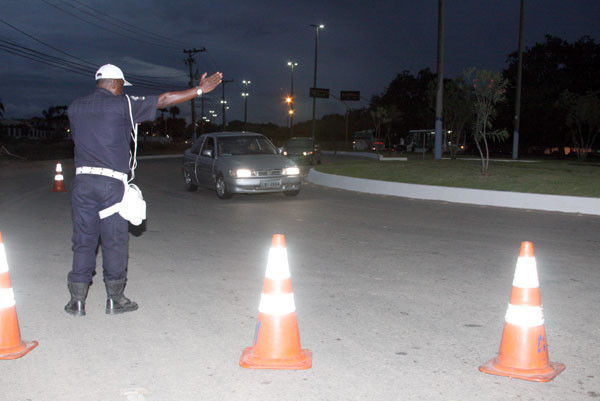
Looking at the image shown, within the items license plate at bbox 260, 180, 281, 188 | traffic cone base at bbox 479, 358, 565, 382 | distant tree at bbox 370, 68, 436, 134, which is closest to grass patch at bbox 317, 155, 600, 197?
license plate at bbox 260, 180, 281, 188

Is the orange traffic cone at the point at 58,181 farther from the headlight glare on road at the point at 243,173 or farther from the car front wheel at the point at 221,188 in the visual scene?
the headlight glare on road at the point at 243,173

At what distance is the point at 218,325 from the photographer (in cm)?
501

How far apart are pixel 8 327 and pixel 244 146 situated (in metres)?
12.0

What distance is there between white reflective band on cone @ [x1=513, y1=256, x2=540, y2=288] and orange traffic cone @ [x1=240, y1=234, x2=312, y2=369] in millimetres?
1461

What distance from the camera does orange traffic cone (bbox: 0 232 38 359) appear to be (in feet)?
13.9

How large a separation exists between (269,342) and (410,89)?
272 ft

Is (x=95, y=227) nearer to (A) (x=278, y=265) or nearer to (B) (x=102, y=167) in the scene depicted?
(B) (x=102, y=167)

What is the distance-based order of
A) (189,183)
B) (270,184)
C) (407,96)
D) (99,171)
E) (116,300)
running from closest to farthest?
1. (99,171)
2. (116,300)
3. (270,184)
4. (189,183)
5. (407,96)

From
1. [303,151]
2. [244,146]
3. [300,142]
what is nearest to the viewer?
[244,146]

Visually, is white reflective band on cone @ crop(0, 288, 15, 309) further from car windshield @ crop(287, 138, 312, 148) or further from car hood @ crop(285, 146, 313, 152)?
car windshield @ crop(287, 138, 312, 148)

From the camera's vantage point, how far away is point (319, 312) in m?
5.40

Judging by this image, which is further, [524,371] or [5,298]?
[5,298]

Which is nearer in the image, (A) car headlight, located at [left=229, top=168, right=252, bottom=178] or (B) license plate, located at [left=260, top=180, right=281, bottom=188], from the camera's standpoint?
(A) car headlight, located at [left=229, top=168, right=252, bottom=178]

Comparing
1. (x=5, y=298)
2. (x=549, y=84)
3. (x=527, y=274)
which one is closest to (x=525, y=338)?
(x=527, y=274)
